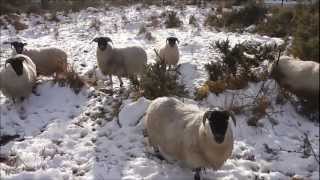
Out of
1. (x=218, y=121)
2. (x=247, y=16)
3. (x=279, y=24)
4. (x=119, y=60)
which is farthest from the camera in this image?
(x=247, y=16)

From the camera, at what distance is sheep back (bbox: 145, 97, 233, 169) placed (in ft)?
17.9

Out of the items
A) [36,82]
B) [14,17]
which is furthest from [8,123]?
[14,17]

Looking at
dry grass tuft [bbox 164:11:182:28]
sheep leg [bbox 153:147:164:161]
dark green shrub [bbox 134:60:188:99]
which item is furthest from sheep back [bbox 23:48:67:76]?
dry grass tuft [bbox 164:11:182:28]

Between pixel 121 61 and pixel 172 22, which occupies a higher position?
pixel 172 22

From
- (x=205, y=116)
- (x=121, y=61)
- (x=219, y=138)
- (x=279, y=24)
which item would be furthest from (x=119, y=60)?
(x=279, y=24)

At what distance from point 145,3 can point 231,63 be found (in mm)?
11682

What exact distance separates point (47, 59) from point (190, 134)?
19.4ft

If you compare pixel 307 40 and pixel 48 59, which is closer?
pixel 307 40

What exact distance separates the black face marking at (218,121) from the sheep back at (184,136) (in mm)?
194

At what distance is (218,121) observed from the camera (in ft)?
16.6

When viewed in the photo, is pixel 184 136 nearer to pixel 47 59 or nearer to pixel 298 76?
pixel 298 76

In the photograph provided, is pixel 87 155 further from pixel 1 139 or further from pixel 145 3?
pixel 145 3

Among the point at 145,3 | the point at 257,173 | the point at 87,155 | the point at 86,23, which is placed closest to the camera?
the point at 257,173

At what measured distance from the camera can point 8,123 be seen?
8.07 meters
